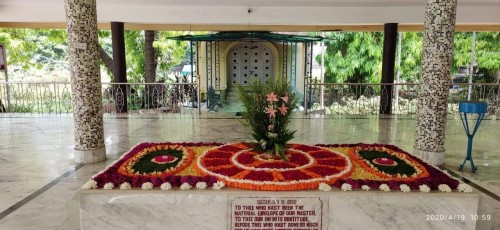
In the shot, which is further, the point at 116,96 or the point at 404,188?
the point at 116,96

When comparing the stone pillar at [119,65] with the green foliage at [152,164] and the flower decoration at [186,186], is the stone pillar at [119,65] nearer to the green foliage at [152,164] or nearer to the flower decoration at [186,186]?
the green foliage at [152,164]

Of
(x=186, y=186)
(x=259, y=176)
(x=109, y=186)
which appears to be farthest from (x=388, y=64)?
(x=109, y=186)

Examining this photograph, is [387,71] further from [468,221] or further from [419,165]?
[468,221]

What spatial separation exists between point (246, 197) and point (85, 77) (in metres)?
2.79

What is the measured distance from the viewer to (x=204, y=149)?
12.6 ft

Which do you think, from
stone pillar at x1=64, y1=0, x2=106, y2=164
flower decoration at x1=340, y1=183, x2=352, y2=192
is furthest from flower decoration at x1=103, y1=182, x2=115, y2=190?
stone pillar at x1=64, y1=0, x2=106, y2=164

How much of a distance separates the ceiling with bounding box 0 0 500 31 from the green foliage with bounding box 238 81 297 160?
17.8ft

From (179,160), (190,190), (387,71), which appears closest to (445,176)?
(190,190)

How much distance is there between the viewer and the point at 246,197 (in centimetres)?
273

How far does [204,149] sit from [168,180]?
99 cm

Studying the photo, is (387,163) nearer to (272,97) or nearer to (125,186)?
(272,97)

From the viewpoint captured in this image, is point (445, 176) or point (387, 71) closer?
point (445, 176)

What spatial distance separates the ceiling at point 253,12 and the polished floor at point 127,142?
89.0 inches

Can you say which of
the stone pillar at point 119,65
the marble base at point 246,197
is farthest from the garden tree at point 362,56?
the marble base at point 246,197
